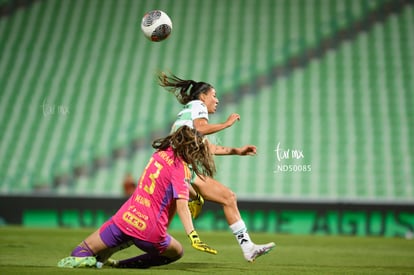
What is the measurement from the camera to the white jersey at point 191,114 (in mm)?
7801

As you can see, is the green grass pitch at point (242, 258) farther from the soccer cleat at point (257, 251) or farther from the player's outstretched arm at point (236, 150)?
the player's outstretched arm at point (236, 150)

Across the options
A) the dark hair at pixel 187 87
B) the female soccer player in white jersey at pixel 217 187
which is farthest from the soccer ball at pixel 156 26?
the female soccer player in white jersey at pixel 217 187

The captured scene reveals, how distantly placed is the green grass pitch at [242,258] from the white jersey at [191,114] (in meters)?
1.45

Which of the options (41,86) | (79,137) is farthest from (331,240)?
(41,86)

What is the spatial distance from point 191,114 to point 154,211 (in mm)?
1406

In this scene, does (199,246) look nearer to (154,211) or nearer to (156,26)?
(154,211)

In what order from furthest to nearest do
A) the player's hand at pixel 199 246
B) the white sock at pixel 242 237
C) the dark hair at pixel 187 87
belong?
Result: the dark hair at pixel 187 87 → the white sock at pixel 242 237 → the player's hand at pixel 199 246

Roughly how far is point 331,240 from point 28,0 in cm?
1276

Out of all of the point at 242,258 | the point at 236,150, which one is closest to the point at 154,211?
the point at 236,150

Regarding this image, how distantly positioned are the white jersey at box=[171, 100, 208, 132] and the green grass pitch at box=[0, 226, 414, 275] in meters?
1.45

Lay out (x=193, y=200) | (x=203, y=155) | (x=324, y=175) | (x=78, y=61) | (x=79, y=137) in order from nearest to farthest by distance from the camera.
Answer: (x=203, y=155) → (x=193, y=200) → (x=324, y=175) → (x=79, y=137) → (x=78, y=61)

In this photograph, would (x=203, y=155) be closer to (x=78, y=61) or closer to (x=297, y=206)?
(x=297, y=206)

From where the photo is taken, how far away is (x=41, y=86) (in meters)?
19.8

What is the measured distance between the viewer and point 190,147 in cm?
714
